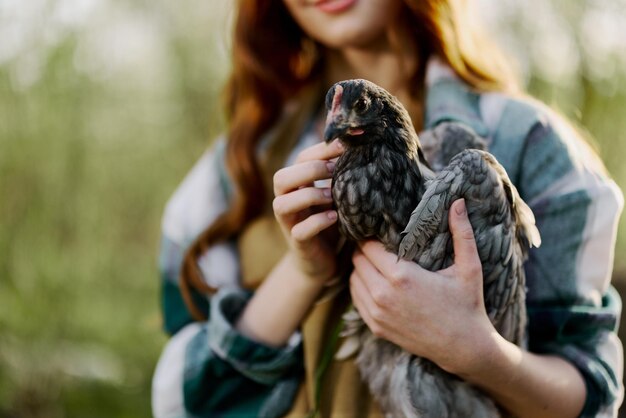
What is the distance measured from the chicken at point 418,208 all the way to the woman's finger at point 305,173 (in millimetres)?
58

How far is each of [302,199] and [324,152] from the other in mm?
76

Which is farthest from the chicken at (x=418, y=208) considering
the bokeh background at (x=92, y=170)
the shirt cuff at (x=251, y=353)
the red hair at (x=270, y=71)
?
the bokeh background at (x=92, y=170)

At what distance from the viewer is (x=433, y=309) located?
93 centimetres

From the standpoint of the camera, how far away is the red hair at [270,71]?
→ 51.8 inches

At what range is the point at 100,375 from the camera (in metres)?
3.39

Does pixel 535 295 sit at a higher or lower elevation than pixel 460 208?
lower

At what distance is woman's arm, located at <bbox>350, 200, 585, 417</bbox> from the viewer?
35.6 inches

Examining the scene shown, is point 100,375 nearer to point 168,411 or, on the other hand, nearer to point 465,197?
point 168,411

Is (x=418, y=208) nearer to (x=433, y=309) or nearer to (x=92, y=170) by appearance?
(x=433, y=309)

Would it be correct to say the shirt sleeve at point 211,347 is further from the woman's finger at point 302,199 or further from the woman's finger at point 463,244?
the woman's finger at point 463,244

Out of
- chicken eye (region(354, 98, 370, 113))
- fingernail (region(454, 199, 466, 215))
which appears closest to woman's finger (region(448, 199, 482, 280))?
fingernail (region(454, 199, 466, 215))

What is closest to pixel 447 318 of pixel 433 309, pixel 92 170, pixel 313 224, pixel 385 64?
pixel 433 309

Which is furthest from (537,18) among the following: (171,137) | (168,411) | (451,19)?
(171,137)

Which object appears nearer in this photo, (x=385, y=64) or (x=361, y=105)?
(x=361, y=105)
